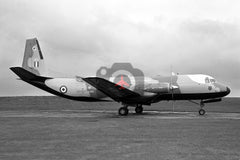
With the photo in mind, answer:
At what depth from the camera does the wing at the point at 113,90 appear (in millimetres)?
19531

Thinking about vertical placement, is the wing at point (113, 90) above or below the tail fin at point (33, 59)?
below

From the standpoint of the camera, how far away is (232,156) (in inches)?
273

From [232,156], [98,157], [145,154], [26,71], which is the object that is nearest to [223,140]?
[232,156]

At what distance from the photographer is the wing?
64.1ft

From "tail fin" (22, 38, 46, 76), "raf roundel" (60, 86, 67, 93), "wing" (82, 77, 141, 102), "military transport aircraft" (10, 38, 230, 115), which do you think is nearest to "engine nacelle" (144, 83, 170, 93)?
"military transport aircraft" (10, 38, 230, 115)

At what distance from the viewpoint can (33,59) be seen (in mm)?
25125

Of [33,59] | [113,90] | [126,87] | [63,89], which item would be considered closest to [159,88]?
[126,87]

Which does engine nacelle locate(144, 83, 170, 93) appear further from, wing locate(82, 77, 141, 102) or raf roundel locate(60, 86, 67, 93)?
raf roundel locate(60, 86, 67, 93)

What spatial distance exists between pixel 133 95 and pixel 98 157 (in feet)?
46.7

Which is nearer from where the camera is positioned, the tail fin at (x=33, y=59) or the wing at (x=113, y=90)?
the wing at (x=113, y=90)

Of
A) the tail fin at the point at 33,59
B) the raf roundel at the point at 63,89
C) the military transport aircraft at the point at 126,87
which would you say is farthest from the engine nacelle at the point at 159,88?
the tail fin at the point at 33,59

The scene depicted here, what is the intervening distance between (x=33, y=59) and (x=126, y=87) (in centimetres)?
1008

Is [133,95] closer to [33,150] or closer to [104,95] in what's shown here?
[104,95]

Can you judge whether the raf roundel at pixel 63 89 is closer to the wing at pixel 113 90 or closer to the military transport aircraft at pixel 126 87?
the military transport aircraft at pixel 126 87
